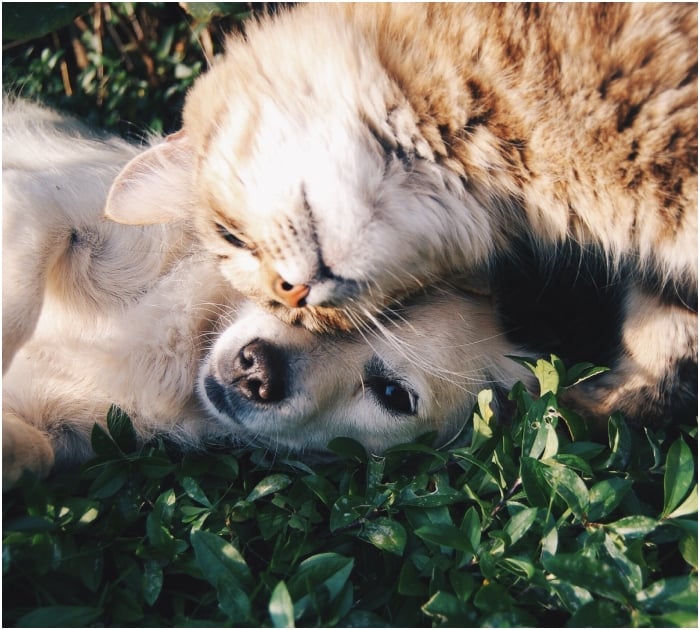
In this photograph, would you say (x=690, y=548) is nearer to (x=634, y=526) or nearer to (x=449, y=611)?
(x=634, y=526)

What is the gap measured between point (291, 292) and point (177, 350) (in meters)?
0.73

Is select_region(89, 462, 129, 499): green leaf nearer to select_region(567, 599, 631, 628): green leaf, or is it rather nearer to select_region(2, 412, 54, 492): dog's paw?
select_region(2, 412, 54, 492): dog's paw

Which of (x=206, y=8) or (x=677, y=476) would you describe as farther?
(x=206, y=8)

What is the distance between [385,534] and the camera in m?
1.88

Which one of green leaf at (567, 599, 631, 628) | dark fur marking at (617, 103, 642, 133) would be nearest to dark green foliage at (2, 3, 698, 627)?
green leaf at (567, 599, 631, 628)

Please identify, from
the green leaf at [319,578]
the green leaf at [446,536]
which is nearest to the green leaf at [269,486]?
the green leaf at [319,578]

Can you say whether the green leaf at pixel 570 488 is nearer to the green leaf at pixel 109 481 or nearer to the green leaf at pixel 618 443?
the green leaf at pixel 618 443

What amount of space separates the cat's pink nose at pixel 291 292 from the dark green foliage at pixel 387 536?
1.53ft

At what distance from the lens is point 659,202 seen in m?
1.75

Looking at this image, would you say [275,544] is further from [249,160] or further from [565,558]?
[249,160]

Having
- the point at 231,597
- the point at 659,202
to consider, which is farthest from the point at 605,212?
the point at 231,597

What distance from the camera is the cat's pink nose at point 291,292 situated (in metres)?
1.90

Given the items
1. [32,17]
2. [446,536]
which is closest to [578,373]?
[446,536]

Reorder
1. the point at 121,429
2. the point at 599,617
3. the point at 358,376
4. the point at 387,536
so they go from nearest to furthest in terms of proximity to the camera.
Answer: the point at 599,617, the point at 387,536, the point at 121,429, the point at 358,376
